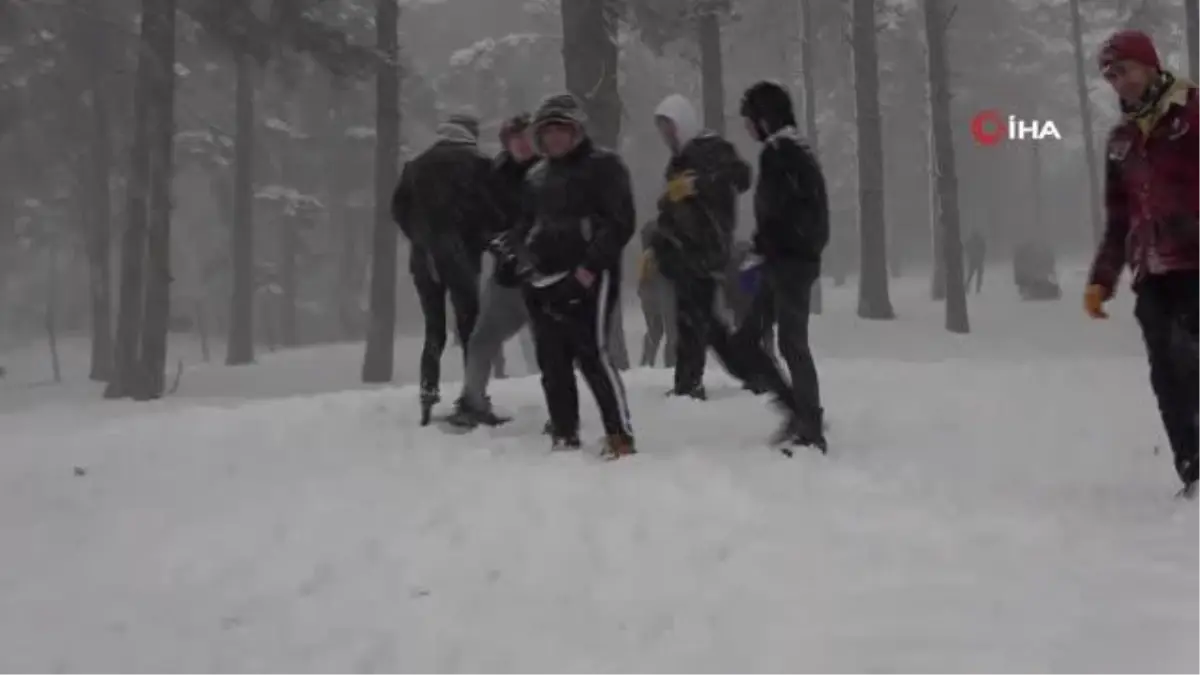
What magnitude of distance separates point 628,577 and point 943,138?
1838 cm

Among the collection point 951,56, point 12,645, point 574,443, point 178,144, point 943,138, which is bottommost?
point 12,645

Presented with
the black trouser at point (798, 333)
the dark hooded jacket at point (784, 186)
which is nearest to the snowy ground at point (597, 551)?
the black trouser at point (798, 333)

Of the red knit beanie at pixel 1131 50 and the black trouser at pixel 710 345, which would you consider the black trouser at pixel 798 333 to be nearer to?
the black trouser at pixel 710 345

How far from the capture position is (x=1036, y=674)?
9.87 feet

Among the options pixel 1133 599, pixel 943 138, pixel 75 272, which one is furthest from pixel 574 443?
pixel 75 272

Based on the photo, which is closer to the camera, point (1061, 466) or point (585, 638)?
point (585, 638)

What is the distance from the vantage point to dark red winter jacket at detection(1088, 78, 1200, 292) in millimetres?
4809

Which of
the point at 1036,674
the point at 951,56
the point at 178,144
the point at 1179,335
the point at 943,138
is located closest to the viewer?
the point at 1036,674

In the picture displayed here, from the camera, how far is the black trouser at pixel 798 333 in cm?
630

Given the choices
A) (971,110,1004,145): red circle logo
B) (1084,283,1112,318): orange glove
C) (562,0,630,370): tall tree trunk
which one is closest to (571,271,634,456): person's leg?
(1084,283,1112,318): orange glove

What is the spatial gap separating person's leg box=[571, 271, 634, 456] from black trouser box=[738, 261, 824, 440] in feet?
3.12

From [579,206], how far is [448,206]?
1.44m

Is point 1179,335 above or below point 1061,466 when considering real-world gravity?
above

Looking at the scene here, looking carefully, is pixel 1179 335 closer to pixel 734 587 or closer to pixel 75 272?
pixel 734 587
